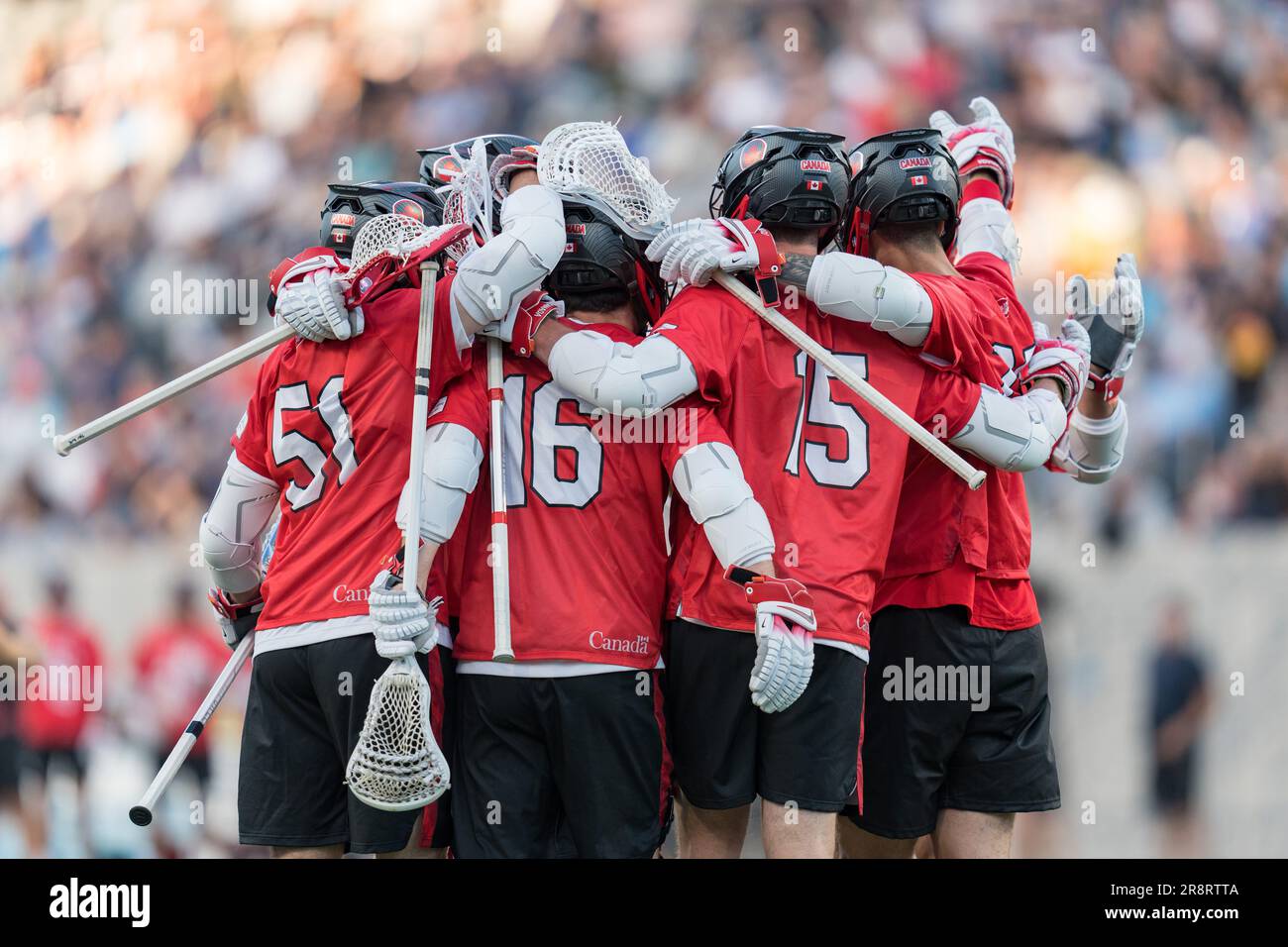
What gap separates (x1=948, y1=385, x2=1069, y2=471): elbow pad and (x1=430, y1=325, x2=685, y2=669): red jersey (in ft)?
2.68

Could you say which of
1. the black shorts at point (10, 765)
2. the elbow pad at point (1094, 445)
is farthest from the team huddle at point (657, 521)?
the black shorts at point (10, 765)

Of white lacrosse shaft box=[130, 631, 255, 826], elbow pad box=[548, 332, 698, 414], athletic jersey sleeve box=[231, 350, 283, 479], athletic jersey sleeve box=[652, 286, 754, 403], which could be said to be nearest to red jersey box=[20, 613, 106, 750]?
white lacrosse shaft box=[130, 631, 255, 826]

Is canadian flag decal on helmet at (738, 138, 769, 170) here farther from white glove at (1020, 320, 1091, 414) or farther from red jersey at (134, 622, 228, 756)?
red jersey at (134, 622, 228, 756)

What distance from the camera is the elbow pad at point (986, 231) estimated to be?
448 cm

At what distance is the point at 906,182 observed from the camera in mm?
4066

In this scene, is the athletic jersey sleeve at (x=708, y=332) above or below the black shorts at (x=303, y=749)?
above

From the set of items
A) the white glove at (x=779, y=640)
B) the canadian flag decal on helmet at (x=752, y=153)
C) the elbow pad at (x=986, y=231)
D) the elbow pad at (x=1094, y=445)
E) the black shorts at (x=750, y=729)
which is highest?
the canadian flag decal on helmet at (x=752, y=153)

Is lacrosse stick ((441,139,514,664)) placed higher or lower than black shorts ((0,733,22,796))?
higher

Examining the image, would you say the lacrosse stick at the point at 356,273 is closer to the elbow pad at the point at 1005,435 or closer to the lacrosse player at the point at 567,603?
the lacrosse player at the point at 567,603

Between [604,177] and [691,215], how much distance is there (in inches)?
195

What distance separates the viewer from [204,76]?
34.5 ft

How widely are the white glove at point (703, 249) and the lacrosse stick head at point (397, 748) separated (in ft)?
3.85

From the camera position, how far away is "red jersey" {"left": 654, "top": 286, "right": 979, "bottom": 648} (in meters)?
3.86

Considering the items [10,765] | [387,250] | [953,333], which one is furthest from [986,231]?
[10,765]
